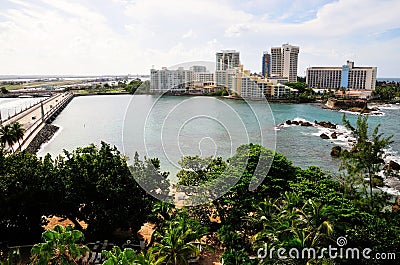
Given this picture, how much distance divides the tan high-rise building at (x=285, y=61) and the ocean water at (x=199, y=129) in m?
44.2

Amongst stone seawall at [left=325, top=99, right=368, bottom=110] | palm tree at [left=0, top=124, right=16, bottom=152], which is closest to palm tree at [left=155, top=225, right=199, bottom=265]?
palm tree at [left=0, top=124, right=16, bottom=152]

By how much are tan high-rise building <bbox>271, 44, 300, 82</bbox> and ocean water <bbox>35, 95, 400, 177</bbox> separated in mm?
44249

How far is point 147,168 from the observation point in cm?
802

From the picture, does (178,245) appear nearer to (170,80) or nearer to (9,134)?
(170,80)

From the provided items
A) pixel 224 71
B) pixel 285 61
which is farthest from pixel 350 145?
pixel 285 61

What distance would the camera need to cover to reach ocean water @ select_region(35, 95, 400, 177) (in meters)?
6.82

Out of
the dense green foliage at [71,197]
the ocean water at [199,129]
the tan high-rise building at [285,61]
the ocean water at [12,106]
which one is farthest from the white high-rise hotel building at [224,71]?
the tan high-rise building at [285,61]

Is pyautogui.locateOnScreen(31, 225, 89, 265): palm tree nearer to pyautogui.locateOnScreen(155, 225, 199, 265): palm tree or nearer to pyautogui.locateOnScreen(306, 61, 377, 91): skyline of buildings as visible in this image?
pyautogui.locateOnScreen(155, 225, 199, 265): palm tree

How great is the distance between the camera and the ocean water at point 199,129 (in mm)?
6824

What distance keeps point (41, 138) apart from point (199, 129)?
20.7 metres

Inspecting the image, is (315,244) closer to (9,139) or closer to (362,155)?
(362,155)

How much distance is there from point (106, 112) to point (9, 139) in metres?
23.4

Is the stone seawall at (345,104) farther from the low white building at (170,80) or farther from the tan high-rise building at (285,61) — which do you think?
the low white building at (170,80)

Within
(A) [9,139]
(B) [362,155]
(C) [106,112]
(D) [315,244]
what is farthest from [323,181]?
(C) [106,112]
